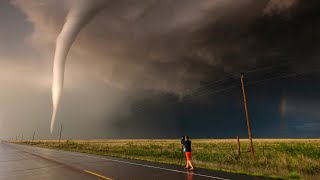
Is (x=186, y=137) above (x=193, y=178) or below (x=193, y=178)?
above

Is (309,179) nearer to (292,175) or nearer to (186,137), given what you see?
(292,175)

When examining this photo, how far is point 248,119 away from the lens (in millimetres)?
22641

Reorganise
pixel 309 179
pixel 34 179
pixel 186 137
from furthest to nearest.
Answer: pixel 186 137 < pixel 34 179 < pixel 309 179

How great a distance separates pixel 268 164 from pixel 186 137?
19.3 ft

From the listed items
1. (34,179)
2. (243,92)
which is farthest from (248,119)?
(34,179)

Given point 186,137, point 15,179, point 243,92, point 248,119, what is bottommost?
point 15,179

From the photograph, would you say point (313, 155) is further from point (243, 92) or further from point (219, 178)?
point (219, 178)

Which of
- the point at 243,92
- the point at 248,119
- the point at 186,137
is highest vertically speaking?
the point at 243,92

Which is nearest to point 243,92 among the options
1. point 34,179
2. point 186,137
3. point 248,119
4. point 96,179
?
point 248,119

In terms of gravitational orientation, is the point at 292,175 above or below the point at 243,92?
below

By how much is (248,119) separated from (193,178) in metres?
12.1

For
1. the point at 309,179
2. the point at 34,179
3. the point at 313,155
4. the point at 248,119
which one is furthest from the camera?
the point at 248,119

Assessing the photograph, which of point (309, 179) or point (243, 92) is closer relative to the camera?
point (309, 179)

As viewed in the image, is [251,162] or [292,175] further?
[251,162]
